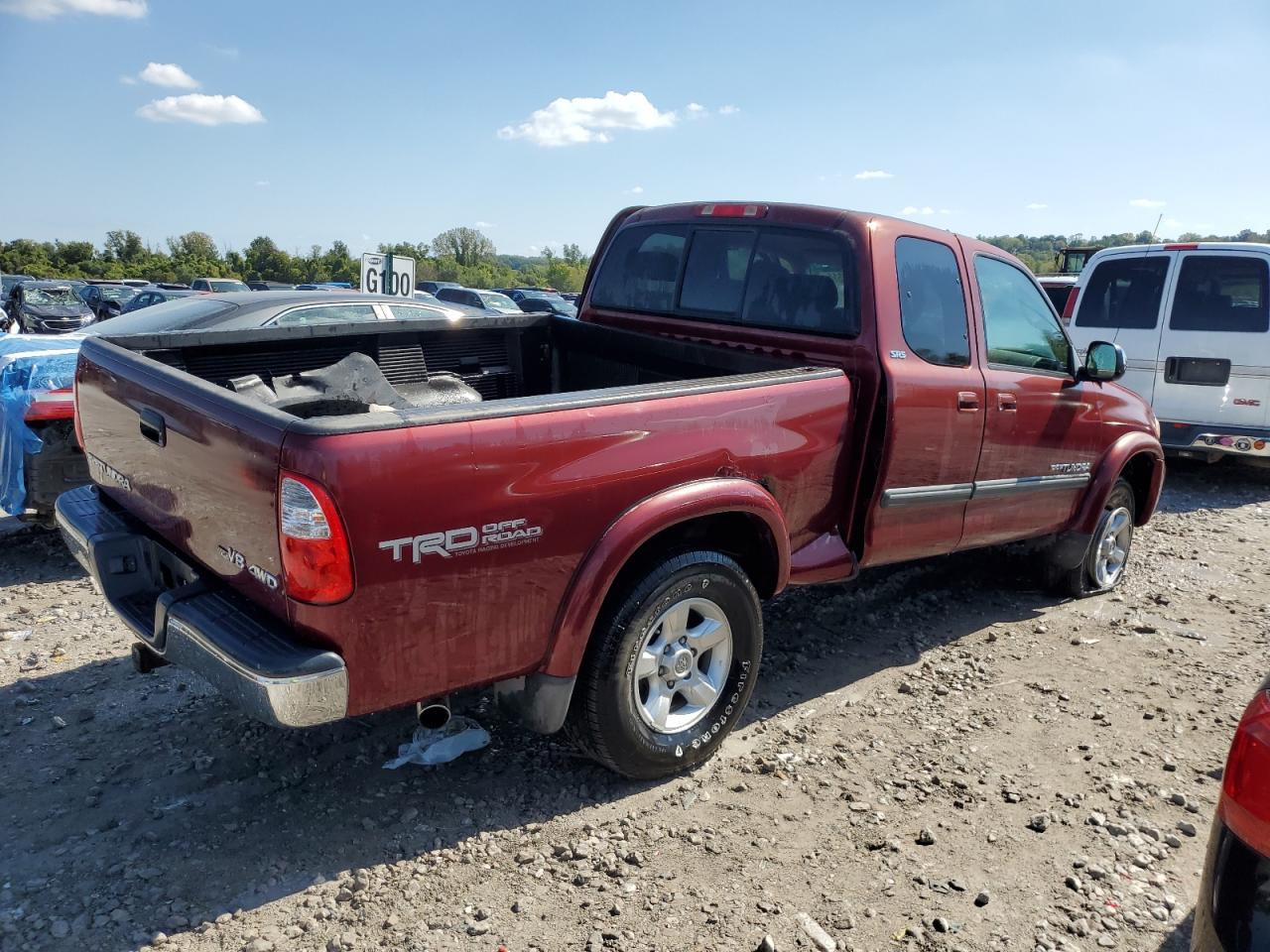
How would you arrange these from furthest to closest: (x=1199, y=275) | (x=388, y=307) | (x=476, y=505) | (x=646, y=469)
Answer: (x=1199, y=275) < (x=388, y=307) < (x=646, y=469) < (x=476, y=505)

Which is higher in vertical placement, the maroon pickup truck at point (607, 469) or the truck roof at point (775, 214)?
the truck roof at point (775, 214)

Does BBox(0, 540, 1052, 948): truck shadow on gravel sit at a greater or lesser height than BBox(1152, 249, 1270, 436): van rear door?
lesser

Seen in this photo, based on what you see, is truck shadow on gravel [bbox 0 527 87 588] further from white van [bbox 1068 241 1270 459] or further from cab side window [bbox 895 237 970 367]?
white van [bbox 1068 241 1270 459]

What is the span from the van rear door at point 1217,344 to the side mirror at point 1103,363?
4.35 meters

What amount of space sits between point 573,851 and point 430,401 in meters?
2.16

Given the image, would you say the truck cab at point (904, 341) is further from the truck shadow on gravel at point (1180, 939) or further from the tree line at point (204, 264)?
the tree line at point (204, 264)

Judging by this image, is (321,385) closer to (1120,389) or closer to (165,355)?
(165,355)

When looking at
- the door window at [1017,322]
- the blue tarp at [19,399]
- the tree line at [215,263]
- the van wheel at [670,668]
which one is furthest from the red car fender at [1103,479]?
the tree line at [215,263]

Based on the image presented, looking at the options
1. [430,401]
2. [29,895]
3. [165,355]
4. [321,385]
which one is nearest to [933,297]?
[430,401]

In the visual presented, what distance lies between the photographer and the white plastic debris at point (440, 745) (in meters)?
3.32

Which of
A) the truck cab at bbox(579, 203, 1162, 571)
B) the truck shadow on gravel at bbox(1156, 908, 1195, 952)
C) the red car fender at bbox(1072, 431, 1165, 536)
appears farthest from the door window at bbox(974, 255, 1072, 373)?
the truck shadow on gravel at bbox(1156, 908, 1195, 952)

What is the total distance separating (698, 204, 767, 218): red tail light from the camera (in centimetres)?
426

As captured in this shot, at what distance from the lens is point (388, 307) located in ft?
22.6

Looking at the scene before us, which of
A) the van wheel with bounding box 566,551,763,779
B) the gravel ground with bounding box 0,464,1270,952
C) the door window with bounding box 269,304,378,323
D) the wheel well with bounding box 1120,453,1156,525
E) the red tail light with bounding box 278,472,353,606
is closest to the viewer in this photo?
the red tail light with bounding box 278,472,353,606
